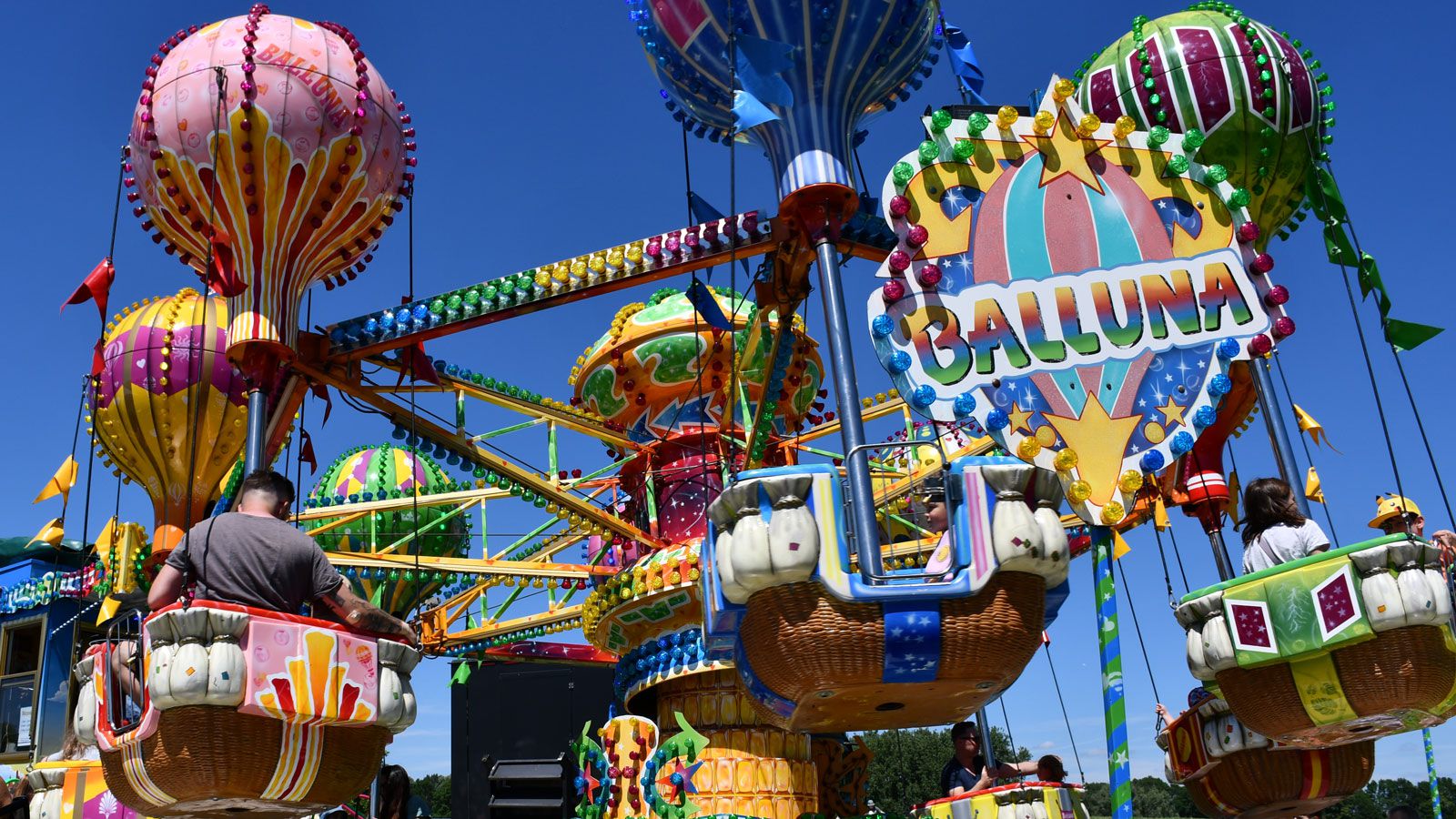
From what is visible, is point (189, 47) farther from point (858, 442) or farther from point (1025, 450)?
point (1025, 450)

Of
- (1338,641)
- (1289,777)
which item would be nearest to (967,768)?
(1289,777)

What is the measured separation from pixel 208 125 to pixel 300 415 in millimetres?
2366

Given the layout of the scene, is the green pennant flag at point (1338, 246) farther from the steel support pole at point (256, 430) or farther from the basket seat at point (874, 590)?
the steel support pole at point (256, 430)

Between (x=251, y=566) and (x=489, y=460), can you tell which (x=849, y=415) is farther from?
(x=489, y=460)

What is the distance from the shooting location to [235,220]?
9.53 meters

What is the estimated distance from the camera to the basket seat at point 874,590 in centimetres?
558

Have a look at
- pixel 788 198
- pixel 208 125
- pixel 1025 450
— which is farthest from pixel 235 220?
pixel 1025 450

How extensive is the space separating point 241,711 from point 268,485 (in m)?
1.04

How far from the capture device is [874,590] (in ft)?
18.4

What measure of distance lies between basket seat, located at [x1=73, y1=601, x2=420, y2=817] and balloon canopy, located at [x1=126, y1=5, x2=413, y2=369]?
4.11 m

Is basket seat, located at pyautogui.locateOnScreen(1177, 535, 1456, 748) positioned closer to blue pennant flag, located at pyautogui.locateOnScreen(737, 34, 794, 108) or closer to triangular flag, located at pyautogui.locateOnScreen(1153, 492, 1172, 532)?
triangular flag, located at pyautogui.locateOnScreen(1153, 492, 1172, 532)

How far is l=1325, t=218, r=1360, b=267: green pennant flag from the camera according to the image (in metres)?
7.80

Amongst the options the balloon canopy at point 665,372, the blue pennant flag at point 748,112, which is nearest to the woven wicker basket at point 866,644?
the blue pennant flag at point 748,112

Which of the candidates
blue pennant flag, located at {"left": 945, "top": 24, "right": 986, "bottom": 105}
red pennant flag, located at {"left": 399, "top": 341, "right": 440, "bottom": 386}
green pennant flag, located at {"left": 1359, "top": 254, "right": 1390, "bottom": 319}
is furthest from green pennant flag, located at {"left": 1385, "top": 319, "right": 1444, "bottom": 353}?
red pennant flag, located at {"left": 399, "top": 341, "right": 440, "bottom": 386}
